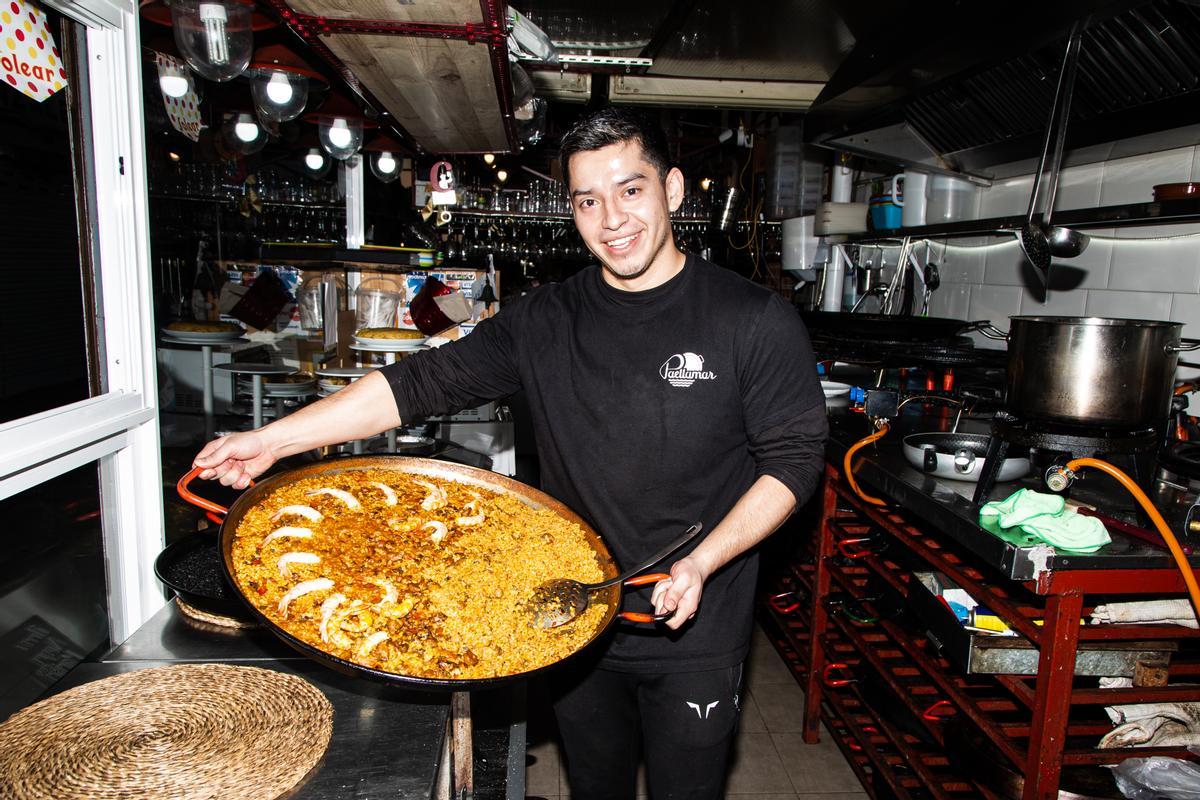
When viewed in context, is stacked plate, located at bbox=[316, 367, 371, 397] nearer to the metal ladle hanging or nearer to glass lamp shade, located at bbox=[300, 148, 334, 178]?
glass lamp shade, located at bbox=[300, 148, 334, 178]

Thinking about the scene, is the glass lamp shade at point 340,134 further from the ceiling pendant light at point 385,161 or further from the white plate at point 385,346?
the white plate at point 385,346

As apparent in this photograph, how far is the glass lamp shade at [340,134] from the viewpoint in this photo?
13.8ft

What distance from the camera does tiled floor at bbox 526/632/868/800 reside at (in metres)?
2.73

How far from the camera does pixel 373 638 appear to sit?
1150mm

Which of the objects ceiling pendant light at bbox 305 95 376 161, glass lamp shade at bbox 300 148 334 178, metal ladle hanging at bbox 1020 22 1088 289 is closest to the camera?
metal ladle hanging at bbox 1020 22 1088 289

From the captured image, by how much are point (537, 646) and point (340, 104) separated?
11.1 ft

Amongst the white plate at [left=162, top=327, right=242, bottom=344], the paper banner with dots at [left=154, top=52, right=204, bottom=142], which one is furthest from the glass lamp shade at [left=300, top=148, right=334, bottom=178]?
the paper banner with dots at [left=154, top=52, right=204, bottom=142]

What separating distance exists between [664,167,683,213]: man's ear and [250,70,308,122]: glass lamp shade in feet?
6.86

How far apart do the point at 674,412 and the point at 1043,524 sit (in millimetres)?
890

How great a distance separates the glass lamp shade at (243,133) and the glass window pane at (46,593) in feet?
7.41

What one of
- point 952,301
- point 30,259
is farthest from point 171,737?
point 952,301

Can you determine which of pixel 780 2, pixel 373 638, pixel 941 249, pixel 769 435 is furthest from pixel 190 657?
pixel 941 249

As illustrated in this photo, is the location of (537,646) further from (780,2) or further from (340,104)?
(340,104)

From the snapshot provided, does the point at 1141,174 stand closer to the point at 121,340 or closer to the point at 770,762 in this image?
the point at 770,762
